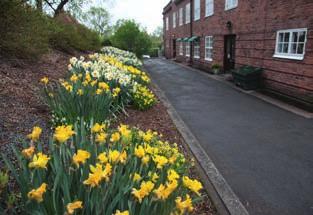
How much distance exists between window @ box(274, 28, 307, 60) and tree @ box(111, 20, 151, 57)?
15.5 meters

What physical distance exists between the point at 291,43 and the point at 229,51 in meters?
6.14

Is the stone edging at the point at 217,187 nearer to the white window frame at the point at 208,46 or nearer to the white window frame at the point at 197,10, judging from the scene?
the white window frame at the point at 208,46

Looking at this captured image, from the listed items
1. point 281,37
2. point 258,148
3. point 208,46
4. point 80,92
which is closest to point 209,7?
point 208,46

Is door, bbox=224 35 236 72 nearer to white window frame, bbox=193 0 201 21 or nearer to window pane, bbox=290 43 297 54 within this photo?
window pane, bbox=290 43 297 54

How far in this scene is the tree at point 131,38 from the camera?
23.4 meters

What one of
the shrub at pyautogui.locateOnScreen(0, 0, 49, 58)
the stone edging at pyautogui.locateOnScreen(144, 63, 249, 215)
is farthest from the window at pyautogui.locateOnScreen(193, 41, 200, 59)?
the stone edging at pyautogui.locateOnScreen(144, 63, 249, 215)

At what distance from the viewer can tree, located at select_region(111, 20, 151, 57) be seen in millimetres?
23422

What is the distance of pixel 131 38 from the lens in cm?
2361

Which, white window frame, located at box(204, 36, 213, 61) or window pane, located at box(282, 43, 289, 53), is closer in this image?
window pane, located at box(282, 43, 289, 53)

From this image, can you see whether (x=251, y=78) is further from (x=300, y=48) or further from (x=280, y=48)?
(x=300, y=48)

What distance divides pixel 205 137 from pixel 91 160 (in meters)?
4.01

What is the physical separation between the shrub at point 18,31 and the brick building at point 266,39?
7.85 meters

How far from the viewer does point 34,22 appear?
7.05 m

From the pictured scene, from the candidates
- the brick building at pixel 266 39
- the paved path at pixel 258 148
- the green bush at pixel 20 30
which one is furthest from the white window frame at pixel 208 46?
the green bush at pixel 20 30
